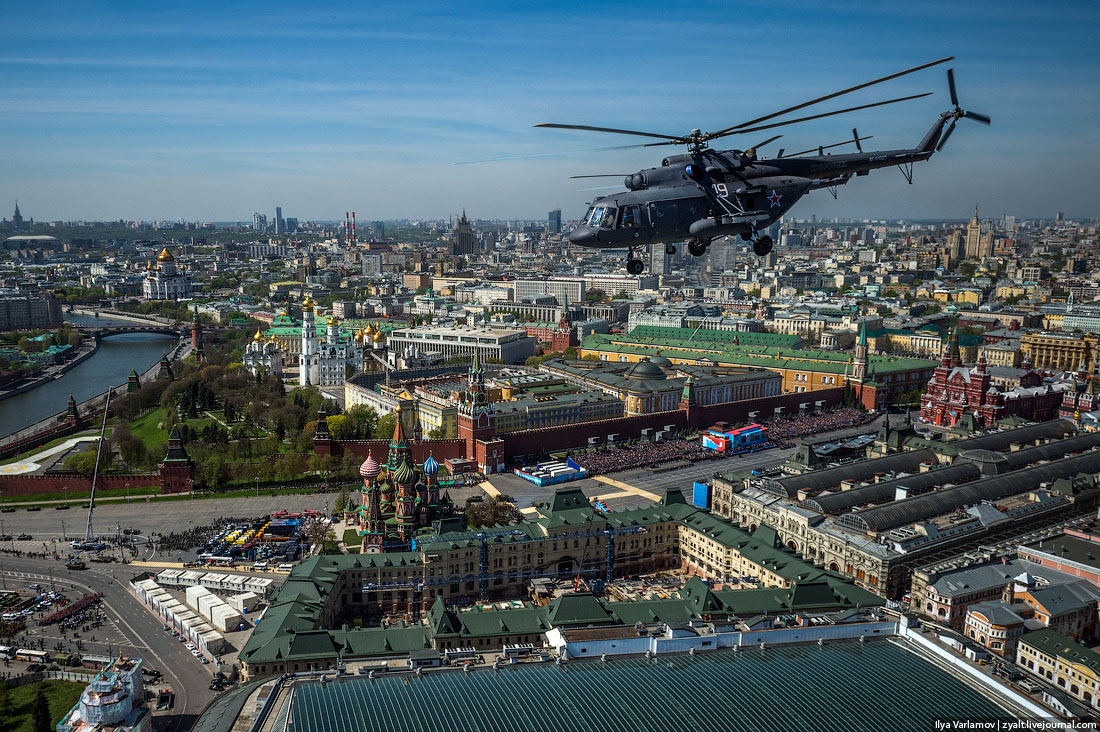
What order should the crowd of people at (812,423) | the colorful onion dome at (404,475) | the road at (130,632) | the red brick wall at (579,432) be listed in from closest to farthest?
the road at (130,632)
the colorful onion dome at (404,475)
the red brick wall at (579,432)
the crowd of people at (812,423)

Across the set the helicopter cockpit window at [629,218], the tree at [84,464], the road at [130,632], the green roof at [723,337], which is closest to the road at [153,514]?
the tree at [84,464]

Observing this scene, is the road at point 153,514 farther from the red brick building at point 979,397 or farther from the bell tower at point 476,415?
the red brick building at point 979,397

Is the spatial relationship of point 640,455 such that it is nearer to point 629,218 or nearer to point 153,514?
point 153,514

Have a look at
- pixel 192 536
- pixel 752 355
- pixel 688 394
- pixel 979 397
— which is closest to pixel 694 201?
pixel 192 536

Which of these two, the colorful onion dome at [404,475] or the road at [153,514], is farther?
the road at [153,514]

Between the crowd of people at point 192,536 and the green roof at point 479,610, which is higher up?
the green roof at point 479,610

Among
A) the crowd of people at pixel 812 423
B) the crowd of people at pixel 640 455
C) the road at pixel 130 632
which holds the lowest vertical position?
the road at pixel 130 632
